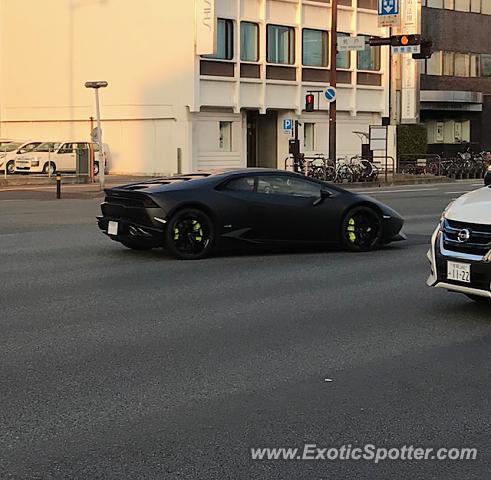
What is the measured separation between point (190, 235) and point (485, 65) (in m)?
47.9

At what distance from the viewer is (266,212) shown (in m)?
13.4

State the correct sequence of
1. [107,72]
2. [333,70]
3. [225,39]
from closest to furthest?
[333,70]
[225,39]
[107,72]

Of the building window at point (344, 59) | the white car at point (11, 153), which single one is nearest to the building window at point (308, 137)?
the building window at point (344, 59)

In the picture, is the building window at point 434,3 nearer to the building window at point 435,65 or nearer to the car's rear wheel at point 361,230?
the building window at point 435,65

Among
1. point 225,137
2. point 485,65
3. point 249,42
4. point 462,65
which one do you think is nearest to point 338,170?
point 225,137

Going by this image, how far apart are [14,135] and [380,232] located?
32789 millimetres

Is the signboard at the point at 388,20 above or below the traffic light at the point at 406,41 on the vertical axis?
above

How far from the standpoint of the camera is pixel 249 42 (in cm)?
3981

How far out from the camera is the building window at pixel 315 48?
4198cm

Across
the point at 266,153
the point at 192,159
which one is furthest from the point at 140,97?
the point at 266,153

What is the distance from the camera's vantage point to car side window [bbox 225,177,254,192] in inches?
524

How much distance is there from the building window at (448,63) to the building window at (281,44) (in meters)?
16.8

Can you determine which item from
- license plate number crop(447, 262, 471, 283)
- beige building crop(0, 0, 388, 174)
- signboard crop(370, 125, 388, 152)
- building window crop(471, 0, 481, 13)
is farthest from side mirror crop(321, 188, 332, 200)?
building window crop(471, 0, 481, 13)

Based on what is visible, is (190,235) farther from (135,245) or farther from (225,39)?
(225,39)
